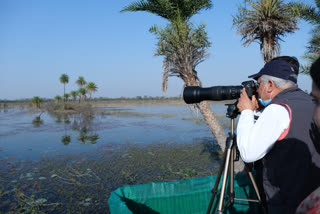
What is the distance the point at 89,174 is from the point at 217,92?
544 centimetres

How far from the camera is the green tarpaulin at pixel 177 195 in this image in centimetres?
236

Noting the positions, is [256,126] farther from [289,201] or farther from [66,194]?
[66,194]

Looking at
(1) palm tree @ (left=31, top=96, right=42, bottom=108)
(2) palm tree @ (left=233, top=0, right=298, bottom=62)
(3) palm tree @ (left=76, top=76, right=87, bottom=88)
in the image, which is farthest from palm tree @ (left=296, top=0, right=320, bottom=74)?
(3) palm tree @ (left=76, top=76, right=87, bottom=88)

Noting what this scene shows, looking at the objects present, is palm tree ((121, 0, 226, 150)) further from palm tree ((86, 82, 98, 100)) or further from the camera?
palm tree ((86, 82, 98, 100))

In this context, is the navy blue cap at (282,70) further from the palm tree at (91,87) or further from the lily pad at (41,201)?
the palm tree at (91,87)

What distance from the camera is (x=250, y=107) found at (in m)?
1.53

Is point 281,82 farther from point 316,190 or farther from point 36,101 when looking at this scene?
point 36,101

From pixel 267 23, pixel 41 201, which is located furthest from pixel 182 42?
pixel 41 201

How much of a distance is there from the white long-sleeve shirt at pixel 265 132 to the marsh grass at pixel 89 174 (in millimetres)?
3951

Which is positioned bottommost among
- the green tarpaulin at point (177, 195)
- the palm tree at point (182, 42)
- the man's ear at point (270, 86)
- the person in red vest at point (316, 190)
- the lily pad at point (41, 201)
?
the lily pad at point (41, 201)

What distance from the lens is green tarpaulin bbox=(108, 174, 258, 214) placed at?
2355 millimetres

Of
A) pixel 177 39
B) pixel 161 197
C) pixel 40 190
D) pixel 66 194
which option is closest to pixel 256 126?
pixel 161 197

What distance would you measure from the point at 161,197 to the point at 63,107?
110 feet

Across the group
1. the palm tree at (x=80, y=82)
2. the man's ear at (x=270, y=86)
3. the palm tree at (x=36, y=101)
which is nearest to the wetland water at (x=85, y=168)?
the man's ear at (x=270, y=86)
